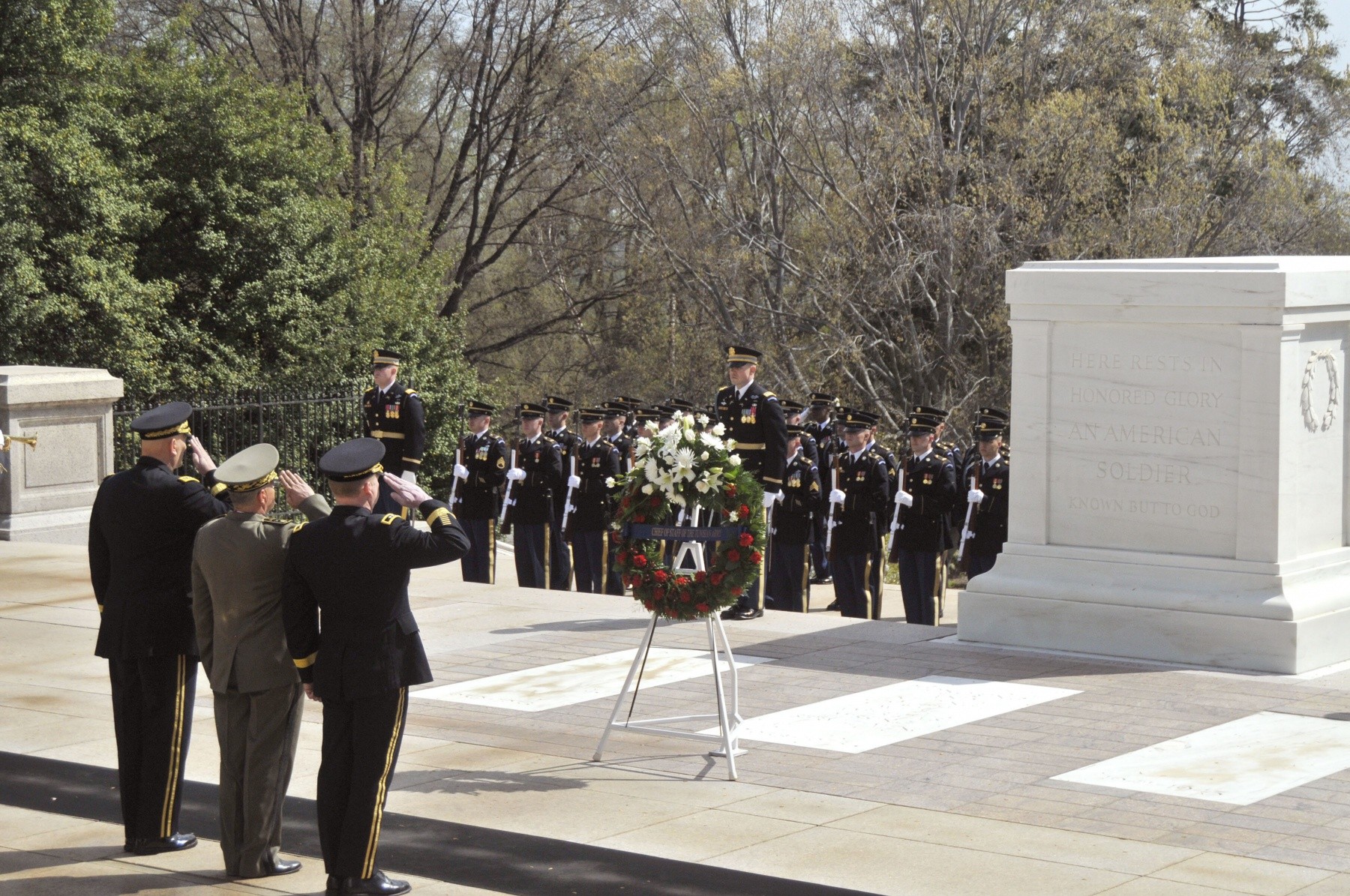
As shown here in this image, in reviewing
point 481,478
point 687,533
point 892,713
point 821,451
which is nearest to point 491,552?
point 481,478

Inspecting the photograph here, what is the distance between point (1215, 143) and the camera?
24.4m

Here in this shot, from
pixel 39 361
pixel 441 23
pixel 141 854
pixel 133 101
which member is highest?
pixel 441 23

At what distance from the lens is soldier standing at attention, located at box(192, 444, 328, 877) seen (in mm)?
5789

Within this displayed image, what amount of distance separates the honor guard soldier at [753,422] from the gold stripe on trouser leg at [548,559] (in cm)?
346

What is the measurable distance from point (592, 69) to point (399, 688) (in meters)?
23.3

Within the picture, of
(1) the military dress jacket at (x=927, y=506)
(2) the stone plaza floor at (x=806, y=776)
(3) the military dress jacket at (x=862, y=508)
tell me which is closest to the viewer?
(2) the stone plaza floor at (x=806, y=776)

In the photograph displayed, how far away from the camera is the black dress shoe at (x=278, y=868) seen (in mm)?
5836

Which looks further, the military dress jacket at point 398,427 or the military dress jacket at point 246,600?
the military dress jacket at point 398,427

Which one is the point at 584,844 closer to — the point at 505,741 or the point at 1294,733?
the point at 505,741

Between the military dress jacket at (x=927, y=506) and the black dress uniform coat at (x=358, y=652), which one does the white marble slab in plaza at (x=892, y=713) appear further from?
the military dress jacket at (x=927, y=506)

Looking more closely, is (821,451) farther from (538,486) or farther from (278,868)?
(278,868)

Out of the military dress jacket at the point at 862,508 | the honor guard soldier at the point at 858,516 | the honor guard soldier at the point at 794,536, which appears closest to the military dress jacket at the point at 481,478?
the honor guard soldier at the point at 794,536

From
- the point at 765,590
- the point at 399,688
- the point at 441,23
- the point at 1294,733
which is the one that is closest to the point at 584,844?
the point at 399,688

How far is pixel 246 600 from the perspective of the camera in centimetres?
583
